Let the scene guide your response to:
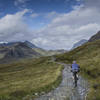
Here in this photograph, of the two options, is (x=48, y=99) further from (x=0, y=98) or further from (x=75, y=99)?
(x=0, y=98)

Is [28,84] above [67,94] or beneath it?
beneath

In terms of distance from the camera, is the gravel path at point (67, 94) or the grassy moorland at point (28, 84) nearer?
the gravel path at point (67, 94)

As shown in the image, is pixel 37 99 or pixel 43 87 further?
pixel 43 87

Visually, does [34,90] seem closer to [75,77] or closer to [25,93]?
[25,93]

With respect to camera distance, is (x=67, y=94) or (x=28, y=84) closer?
(x=67, y=94)

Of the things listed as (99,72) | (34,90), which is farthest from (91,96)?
(99,72)

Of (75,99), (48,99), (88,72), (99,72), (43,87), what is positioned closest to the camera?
(75,99)

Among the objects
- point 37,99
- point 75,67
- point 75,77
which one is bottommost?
point 37,99

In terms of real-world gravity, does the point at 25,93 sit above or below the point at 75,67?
below

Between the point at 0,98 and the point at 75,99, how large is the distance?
9.50 metres

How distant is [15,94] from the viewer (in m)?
20.1

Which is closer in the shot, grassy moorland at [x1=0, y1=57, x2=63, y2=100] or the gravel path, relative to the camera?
the gravel path

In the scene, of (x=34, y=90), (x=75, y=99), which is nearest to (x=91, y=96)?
(x=75, y=99)

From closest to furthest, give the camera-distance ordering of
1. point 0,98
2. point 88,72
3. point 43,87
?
point 0,98 < point 43,87 < point 88,72
